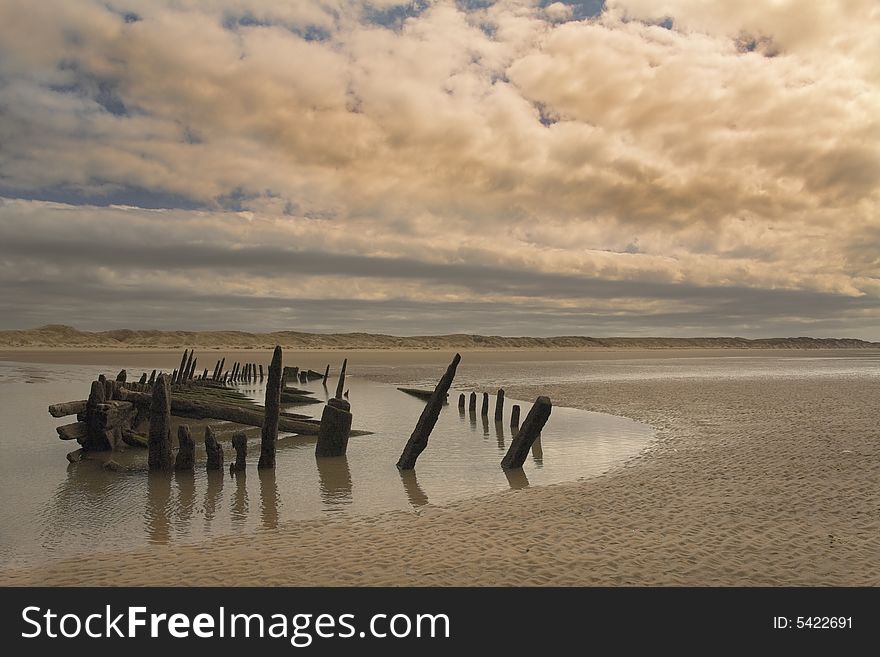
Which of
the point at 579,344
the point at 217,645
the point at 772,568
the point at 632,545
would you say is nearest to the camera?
the point at 217,645

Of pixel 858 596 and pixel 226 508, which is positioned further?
pixel 226 508

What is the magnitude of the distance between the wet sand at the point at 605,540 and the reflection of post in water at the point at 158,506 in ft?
2.39

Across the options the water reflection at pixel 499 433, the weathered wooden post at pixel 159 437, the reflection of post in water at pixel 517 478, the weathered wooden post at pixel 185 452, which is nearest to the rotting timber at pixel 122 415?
the weathered wooden post at pixel 159 437

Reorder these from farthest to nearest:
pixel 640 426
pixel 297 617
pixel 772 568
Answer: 1. pixel 640 426
2. pixel 772 568
3. pixel 297 617

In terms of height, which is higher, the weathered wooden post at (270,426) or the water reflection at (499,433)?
the weathered wooden post at (270,426)

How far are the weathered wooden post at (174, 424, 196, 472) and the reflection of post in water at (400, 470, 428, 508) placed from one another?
13.4ft

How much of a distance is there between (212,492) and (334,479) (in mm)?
2231

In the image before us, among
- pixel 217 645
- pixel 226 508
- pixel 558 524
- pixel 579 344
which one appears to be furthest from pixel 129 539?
pixel 579 344

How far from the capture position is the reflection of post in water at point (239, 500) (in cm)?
900

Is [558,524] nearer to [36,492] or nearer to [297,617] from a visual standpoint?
[297,617]

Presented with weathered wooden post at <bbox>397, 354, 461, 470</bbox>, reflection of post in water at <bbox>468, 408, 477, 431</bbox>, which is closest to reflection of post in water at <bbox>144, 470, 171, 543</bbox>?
weathered wooden post at <bbox>397, 354, 461, 470</bbox>

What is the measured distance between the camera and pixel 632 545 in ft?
24.1

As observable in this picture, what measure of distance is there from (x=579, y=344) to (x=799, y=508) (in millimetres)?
171200

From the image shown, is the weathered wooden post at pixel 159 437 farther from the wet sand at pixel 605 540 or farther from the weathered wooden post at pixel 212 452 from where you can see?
the wet sand at pixel 605 540
